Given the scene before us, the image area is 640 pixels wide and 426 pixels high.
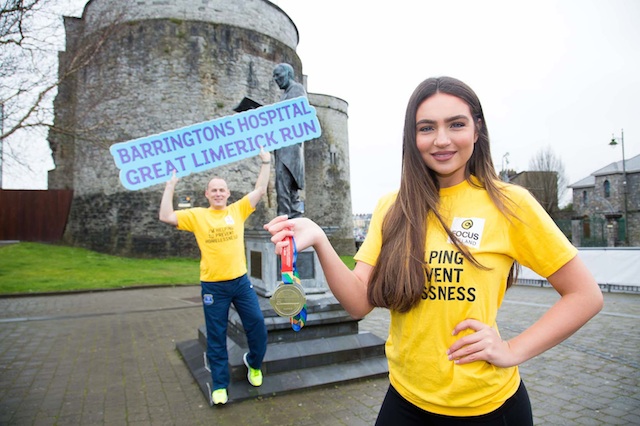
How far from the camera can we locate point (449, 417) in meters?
1.42

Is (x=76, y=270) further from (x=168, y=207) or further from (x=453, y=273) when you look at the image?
(x=453, y=273)

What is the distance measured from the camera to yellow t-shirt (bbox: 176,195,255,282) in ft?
12.3

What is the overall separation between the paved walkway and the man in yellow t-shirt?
508mm

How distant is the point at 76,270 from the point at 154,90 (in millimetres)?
9234

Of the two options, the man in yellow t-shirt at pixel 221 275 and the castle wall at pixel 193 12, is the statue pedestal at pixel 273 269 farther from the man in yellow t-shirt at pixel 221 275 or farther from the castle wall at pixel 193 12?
the castle wall at pixel 193 12

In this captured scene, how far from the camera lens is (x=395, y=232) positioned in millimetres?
1556

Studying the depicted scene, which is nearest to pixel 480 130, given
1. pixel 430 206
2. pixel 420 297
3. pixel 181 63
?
pixel 430 206

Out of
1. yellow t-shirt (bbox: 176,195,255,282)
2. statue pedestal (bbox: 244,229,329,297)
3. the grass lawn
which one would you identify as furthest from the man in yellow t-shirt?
the grass lawn

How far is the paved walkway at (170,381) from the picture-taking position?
3635 mm

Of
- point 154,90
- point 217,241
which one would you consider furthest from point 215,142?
point 154,90

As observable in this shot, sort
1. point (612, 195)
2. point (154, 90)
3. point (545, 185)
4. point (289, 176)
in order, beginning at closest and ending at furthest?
point (289, 176)
point (154, 90)
point (612, 195)
point (545, 185)

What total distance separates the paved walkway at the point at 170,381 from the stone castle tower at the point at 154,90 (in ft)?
40.1

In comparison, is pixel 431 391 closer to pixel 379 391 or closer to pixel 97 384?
pixel 379 391

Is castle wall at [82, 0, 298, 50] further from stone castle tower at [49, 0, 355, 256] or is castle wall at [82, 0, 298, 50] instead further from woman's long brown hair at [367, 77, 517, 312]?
woman's long brown hair at [367, 77, 517, 312]
